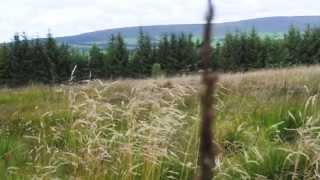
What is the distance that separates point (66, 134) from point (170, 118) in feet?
4.33

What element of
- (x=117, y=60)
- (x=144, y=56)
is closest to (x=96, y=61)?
(x=117, y=60)

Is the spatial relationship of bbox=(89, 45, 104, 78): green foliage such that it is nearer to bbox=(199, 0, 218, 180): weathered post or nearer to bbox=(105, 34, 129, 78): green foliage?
bbox=(105, 34, 129, 78): green foliage

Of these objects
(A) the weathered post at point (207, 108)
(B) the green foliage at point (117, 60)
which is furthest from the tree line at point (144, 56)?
(A) the weathered post at point (207, 108)

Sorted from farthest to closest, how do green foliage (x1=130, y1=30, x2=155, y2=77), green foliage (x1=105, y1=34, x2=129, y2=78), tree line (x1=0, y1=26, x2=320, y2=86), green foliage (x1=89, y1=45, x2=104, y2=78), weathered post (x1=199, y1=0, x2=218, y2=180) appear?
1. green foliage (x1=89, y1=45, x2=104, y2=78)
2. green foliage (x1=105, y1=34, x2=129, y2=78)
3. green foliage (x1=130, y1=30, x2=155, y2=77)
4. tree line (x1=0, y1=26, x2=320, y2=86)
5. weathered post (x1=199, y1=0, x2=218, y2=180)

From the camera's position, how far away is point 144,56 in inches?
2815

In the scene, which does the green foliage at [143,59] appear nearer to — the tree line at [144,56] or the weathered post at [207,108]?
the tree line at [144,56]

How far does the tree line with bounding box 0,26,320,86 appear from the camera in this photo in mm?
68000

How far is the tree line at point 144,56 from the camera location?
68.0 m

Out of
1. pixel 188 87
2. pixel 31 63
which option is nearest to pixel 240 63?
pixel 31 63

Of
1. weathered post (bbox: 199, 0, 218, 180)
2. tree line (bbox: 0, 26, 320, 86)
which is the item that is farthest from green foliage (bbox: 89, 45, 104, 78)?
weathered post (bbox: 199, 0, 218, 180)

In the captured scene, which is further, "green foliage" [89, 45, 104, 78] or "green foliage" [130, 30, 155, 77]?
"green foliage" [89, 45, 104, 78]

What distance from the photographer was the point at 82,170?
4.13 meters

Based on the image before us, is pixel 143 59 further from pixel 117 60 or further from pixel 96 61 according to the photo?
pixel 96 61

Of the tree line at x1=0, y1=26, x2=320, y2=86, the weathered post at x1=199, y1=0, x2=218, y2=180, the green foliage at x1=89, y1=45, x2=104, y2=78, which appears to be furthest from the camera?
the green foliage at x1=89, y1=45, x2=104, y2=78
